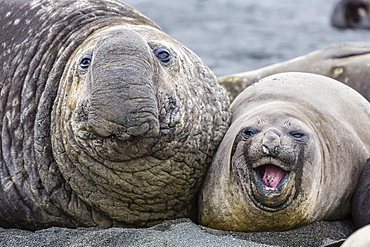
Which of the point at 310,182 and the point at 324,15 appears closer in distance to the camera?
the point at 310,182

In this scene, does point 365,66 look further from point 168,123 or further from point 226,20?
point 226,20

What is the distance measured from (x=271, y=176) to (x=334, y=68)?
309 centimetres

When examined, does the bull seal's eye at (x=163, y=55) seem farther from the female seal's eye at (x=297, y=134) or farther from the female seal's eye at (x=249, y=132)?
the female seal's eye at (x=297, y=134)

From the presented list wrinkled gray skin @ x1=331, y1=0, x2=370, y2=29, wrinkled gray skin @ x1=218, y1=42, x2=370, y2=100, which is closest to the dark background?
wrinkled gray skin @ x1=331, y1=0, x2=370, y2=29

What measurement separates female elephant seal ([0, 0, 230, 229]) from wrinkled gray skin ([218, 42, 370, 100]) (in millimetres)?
2164

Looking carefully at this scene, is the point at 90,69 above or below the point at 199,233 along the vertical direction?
above

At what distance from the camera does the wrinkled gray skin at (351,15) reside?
1502cm

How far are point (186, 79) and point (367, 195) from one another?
1.46 m

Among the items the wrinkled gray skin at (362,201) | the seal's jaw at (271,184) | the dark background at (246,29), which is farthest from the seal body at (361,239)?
the dark background at (246,29)

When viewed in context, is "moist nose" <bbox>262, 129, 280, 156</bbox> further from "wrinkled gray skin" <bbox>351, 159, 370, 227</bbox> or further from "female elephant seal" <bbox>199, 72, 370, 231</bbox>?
"wrinkled gray skin" <bbox>351, 159, 370, 227</bbox>

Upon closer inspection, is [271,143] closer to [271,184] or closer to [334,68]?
[271,184]

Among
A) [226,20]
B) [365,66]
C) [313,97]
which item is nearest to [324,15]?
[226,20]

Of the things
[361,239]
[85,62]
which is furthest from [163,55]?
[361,239]

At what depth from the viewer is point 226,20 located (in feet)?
56.6
